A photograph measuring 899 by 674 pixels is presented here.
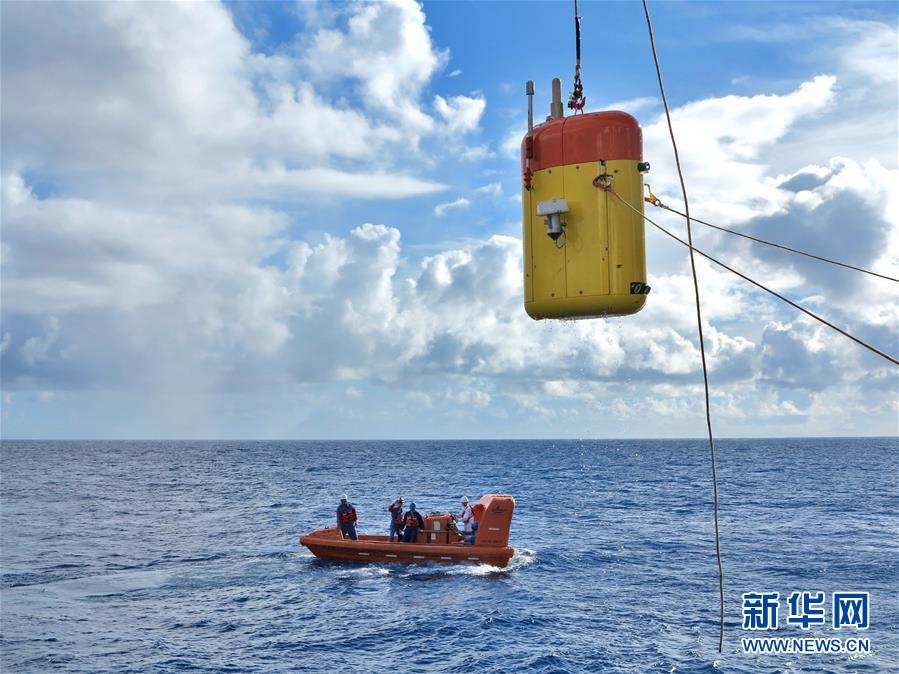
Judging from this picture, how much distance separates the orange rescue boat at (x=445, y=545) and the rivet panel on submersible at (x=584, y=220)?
67.6ft

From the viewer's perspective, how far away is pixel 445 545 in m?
26.5

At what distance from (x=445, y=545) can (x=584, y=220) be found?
74.1 feet

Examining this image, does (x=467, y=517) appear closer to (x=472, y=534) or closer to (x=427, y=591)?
(x=472, y=534)

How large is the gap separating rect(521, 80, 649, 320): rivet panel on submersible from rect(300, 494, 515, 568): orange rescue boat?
2060 centimetres

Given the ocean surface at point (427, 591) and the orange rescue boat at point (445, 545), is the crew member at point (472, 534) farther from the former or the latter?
the ocean surface at point (427, 591)

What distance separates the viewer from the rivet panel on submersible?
5.56 meters

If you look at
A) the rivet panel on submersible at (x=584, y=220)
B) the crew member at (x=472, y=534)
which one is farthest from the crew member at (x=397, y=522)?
the rivet panel on submersible at (x=584, y=220)

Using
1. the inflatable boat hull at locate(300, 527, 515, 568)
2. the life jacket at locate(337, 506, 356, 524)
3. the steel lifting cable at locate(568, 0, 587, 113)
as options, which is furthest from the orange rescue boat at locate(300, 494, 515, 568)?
the steel lifting cable at locate(568, 0, 587, 113)

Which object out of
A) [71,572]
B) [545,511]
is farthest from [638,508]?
[71,572]

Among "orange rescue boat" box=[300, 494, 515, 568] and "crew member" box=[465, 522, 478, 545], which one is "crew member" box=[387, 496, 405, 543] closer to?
"orange rescue boat" box=[300, 494, 515, 568]

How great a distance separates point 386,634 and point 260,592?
21.4 ft

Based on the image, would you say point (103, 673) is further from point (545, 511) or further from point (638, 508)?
point (638, 508)

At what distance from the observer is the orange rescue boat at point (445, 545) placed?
26125mm

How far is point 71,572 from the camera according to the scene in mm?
27891
